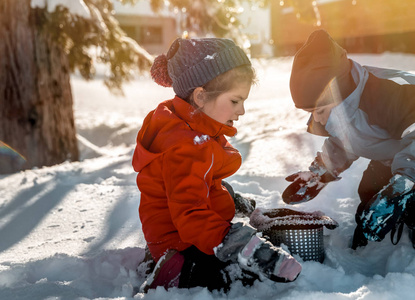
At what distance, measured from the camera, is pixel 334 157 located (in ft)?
8.12

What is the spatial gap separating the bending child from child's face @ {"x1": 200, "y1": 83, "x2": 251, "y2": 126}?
0.39m

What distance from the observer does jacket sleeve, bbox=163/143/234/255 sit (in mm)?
1577

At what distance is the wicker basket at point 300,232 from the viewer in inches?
71.9

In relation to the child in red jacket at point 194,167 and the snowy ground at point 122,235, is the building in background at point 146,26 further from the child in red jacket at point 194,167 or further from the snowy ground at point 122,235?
the child in red jacket at point 194,167

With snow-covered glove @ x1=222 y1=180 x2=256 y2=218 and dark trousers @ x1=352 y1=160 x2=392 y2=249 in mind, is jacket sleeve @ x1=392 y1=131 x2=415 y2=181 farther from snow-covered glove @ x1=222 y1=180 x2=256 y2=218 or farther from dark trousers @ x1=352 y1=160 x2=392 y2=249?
snow-covered glove @ x1=222 y1=180 x2=256 y2=218

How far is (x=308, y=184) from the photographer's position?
243 cm

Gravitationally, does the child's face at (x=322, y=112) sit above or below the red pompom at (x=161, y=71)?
below

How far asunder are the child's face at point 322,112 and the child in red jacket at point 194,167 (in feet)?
1.48

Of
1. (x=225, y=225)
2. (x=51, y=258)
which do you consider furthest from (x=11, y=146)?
(x=225, y=225)

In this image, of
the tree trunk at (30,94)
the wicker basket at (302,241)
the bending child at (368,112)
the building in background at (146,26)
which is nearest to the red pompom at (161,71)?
the bending child at (368,112)

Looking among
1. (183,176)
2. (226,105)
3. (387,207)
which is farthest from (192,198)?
(387,207)

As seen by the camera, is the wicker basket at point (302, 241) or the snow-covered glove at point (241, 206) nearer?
the wicker basket at point (302, 241)

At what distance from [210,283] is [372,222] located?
29.5 inches

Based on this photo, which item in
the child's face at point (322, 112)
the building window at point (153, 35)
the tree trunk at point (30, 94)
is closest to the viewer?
the child's face at point (322, 112)
